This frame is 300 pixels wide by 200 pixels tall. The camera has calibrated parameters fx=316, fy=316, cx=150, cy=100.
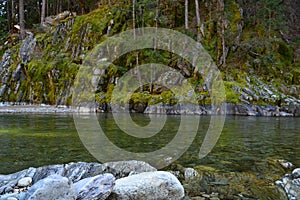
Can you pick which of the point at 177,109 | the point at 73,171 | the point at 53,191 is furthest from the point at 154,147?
the point at 177,109

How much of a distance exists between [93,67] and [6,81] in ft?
34.2

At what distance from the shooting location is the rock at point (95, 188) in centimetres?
465

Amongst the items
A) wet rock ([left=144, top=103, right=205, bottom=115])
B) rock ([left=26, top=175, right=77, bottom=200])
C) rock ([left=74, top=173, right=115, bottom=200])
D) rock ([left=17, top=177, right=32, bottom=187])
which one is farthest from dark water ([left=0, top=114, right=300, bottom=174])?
wet rock ([left=144, top=103, right=205, bottom=115])

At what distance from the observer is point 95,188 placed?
4773 millimetres

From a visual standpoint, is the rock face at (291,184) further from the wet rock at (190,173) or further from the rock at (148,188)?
the rock at (148,188)

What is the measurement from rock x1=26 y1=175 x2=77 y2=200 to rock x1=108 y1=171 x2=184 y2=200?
0.69 meters

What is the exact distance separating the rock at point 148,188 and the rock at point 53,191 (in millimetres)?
692

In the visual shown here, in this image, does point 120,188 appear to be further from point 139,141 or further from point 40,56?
point 40,56

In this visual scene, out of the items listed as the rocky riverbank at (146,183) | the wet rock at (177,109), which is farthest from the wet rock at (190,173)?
the wet rock at (177,109)

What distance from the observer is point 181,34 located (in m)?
28.7

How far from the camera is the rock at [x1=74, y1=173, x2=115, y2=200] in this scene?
4652 millimetres

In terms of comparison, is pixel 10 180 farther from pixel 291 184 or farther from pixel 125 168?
pixel 291 184

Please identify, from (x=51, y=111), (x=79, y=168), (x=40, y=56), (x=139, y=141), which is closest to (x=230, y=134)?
(x=139, y=141)

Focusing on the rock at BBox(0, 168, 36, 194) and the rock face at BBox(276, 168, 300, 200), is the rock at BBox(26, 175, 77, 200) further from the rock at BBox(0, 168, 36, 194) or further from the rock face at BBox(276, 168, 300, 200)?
the rock face at BBox(276, 168, 300, 200)
